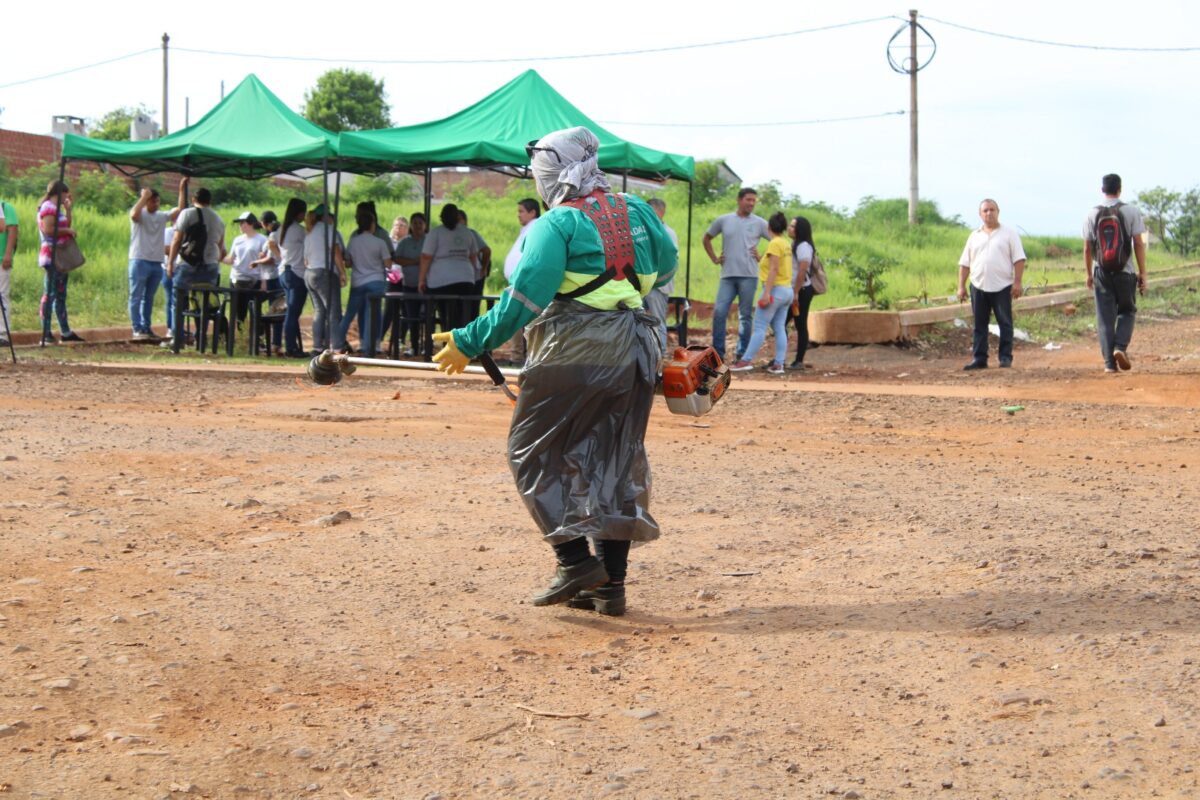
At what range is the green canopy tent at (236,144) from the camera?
1565 centimetres

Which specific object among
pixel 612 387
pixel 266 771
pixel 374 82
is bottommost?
pixel 266 771

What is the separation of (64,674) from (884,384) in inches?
411

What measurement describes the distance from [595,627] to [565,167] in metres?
1.66

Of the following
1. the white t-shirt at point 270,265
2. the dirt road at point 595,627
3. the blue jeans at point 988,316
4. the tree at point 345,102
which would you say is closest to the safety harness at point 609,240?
the dirt road at point 595,627

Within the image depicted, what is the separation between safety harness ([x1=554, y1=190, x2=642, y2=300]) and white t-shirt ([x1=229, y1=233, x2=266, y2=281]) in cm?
1185

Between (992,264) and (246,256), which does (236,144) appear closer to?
(246,256)

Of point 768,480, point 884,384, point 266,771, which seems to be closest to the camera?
point 266,771

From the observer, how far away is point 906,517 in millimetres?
6836

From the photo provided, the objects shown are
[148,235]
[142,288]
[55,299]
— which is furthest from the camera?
[142,288]

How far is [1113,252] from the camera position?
42.6ft

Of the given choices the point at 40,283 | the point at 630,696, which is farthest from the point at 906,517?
the point at 40,283

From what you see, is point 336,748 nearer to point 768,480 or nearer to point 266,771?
point 266,771

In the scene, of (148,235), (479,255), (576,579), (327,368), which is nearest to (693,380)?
(576,579)

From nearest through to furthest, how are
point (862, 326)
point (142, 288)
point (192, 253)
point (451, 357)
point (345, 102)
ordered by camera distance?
point (451, 357), point (192, 253), point (142, 288), point (862, 326), point (345, 102)
